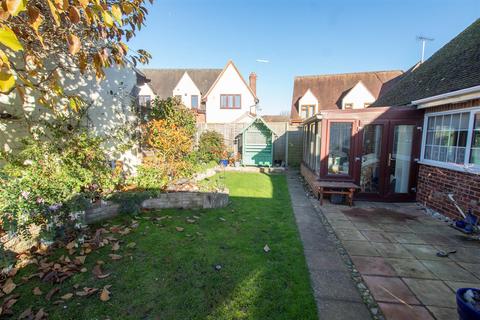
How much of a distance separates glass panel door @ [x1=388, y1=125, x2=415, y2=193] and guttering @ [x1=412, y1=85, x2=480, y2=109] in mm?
821

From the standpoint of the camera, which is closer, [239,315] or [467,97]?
[239,315]

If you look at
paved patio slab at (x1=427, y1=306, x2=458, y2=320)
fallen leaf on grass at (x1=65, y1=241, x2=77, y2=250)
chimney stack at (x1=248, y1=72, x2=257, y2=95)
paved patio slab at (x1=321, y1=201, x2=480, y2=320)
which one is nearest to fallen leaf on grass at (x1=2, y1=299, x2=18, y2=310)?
fallen leaf on grass at (x1=65, y1=241, x2=77, y2=250)

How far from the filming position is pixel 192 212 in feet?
18.2

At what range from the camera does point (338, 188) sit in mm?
6891

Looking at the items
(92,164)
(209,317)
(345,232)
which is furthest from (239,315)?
(92,164)

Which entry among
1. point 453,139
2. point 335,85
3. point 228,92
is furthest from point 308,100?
point 453,139

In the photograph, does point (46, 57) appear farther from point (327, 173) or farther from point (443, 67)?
point (443, 67)

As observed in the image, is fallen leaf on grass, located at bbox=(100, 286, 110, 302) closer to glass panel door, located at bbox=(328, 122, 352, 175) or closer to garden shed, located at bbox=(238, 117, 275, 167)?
glass panel door, located at bbox=(328, 122, 352, 175)

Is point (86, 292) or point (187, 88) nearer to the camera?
point (86, 292)

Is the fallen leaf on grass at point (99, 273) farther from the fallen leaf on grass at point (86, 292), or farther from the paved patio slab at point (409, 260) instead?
the paved patio slab at point (409, 260)

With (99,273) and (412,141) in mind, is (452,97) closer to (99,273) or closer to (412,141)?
(412,141)

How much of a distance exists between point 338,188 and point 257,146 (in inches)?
262

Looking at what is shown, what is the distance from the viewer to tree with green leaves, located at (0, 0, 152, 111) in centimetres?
137

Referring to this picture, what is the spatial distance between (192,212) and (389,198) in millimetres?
5995
